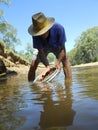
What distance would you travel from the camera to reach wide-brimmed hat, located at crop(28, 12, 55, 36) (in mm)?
6460

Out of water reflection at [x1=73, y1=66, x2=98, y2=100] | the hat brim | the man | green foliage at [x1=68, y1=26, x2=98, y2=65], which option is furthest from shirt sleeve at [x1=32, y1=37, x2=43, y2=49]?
green foliage at [x1=68, y1=26, x2=98, y2=65]

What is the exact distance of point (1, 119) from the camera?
2.89 meters

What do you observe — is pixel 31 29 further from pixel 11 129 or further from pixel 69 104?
pixel 11 129

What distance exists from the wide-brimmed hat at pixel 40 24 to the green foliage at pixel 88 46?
80.6 meters

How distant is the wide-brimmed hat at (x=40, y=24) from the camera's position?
6460mm

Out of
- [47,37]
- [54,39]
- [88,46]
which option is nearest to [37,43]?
[47,37]

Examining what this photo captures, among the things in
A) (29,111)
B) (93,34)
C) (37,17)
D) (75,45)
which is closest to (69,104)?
(29,111)

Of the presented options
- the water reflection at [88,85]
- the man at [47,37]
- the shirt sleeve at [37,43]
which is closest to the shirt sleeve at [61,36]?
the man at [47,37]

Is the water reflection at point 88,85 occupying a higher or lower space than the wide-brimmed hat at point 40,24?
lower

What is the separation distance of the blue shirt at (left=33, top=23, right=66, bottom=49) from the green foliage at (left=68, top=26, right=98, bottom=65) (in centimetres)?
8023

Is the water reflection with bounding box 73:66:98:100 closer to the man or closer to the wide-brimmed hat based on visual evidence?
the man

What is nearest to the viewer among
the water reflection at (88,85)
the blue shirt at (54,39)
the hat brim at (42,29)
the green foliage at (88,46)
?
the water reflection at (88,85)

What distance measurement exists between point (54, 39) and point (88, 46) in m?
85.0

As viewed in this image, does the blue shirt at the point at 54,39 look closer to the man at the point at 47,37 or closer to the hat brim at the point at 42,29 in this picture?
the man at the point at 47,37
